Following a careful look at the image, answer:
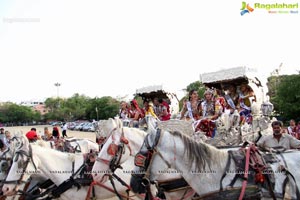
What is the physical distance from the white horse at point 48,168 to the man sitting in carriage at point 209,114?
7.67 feet

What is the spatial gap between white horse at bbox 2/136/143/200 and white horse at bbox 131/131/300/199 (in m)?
2.02

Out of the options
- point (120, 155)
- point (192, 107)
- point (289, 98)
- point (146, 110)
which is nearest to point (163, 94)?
point (146, 110)

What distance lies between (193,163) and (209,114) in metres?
3.72

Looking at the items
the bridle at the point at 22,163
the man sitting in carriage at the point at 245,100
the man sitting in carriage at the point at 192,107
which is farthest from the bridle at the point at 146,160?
the man sitting in carriage at the point at 245,100

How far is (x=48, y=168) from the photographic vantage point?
568 cm

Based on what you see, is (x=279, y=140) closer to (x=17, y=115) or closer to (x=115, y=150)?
(x=115, y=150)

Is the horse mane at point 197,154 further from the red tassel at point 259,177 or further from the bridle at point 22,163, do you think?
the bridle at point 22,163

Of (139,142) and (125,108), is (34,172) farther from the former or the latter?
(125,108)

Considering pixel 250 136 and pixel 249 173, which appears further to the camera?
pixel 250 136

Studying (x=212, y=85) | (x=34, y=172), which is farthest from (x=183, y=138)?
(x=212, y=85)

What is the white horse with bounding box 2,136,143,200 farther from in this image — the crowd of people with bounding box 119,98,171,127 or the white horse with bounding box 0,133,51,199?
the crowd of people with bounding box 119,98,171,127

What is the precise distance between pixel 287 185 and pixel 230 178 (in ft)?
2.49

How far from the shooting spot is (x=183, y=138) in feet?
12.7

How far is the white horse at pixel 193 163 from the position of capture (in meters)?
3.78
